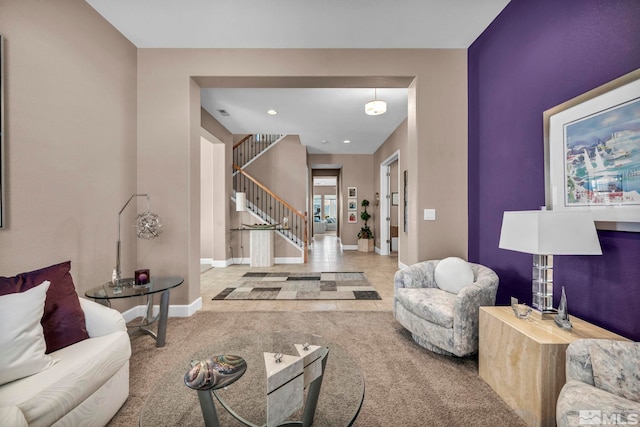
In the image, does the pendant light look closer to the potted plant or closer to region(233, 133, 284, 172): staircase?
region(233, 133, 284, 172): staircase

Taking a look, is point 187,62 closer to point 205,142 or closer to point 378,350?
point 205,142

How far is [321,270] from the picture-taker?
19.2 feet

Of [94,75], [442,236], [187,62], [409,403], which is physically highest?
[187,62]

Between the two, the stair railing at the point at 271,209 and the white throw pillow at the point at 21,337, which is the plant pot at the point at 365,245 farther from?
the white throw pillow at the point at 21,337

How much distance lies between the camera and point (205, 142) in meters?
6.31

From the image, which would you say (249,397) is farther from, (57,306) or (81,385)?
(57,306)

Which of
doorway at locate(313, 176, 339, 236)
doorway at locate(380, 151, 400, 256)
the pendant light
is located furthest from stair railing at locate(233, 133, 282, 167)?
doorway at locate(313, 176, 339, 236)

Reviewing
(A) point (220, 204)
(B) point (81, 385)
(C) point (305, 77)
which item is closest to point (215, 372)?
(B) point (81, 385)

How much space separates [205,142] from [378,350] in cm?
572

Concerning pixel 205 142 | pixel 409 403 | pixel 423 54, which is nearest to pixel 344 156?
pixel 205 142

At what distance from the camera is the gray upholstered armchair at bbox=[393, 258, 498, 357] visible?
7.05 feet

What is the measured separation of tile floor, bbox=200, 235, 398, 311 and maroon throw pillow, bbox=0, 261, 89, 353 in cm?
190

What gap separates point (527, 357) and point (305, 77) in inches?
130

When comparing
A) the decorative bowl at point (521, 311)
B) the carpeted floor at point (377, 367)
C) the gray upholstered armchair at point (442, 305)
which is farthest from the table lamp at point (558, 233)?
the carpeted floor at point (377, 367)
